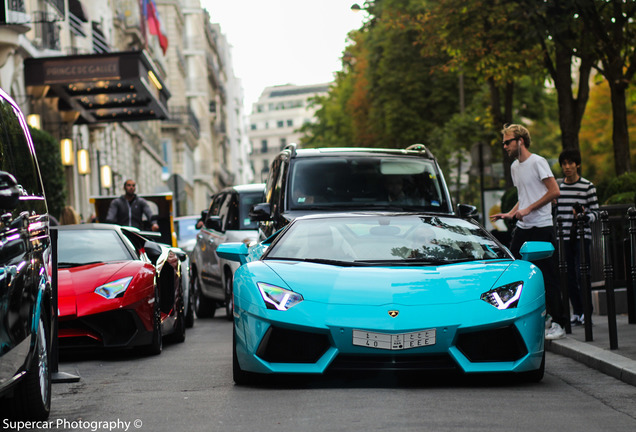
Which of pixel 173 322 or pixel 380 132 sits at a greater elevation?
pixel 380 132

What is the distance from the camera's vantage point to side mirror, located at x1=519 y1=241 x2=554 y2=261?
8.53 m

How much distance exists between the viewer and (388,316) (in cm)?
736

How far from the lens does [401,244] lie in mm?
8578

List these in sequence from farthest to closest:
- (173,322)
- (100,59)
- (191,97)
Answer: (191,97)
(100,59)
(173,322)

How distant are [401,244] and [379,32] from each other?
40013mm

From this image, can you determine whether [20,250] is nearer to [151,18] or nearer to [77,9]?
[77,9]

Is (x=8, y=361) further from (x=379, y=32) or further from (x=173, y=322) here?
(x=379, y=32)

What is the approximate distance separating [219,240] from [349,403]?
9861mm

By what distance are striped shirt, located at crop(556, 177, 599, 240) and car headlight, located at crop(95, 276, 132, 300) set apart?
461cm

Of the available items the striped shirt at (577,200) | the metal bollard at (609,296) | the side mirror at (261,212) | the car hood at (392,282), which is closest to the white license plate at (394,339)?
the car hood at (392,282)

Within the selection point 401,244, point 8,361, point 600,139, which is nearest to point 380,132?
point 600,139

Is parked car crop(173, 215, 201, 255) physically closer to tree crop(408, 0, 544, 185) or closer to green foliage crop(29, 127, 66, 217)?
green foliage crop(29, 127, 66, 217)

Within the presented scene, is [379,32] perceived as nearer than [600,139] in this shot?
Yes

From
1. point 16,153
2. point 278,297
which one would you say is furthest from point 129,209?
point 16,153
